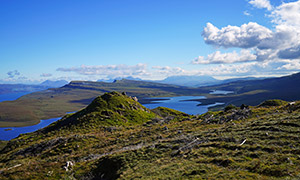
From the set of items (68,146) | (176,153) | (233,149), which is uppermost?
(233,149)

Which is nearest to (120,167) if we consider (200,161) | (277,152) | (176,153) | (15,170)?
(176,153)

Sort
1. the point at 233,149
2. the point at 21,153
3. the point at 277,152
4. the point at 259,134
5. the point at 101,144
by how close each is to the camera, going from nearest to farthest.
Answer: the point at 277,152, the point at 233,149, the point at 259,134, the point at 101,144, the point at 21,153

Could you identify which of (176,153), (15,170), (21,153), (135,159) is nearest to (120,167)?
(135,159)

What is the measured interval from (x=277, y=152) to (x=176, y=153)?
12926 mm

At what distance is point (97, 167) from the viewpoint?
99.6ft

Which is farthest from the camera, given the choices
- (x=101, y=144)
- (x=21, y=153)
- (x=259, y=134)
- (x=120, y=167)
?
(x=21, y=153)

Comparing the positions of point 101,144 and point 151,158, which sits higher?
point 151,158

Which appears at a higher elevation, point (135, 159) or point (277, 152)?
point (277, 152)

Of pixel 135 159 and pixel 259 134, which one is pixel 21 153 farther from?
pixel 259 134

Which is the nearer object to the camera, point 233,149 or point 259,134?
point 233,149

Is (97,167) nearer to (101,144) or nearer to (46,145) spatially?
(101,144)

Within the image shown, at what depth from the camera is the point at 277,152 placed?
23062 millimetres

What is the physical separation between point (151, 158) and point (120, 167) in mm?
4842

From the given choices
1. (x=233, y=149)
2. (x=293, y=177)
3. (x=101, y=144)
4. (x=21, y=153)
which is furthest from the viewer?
(x=21, y=153)
